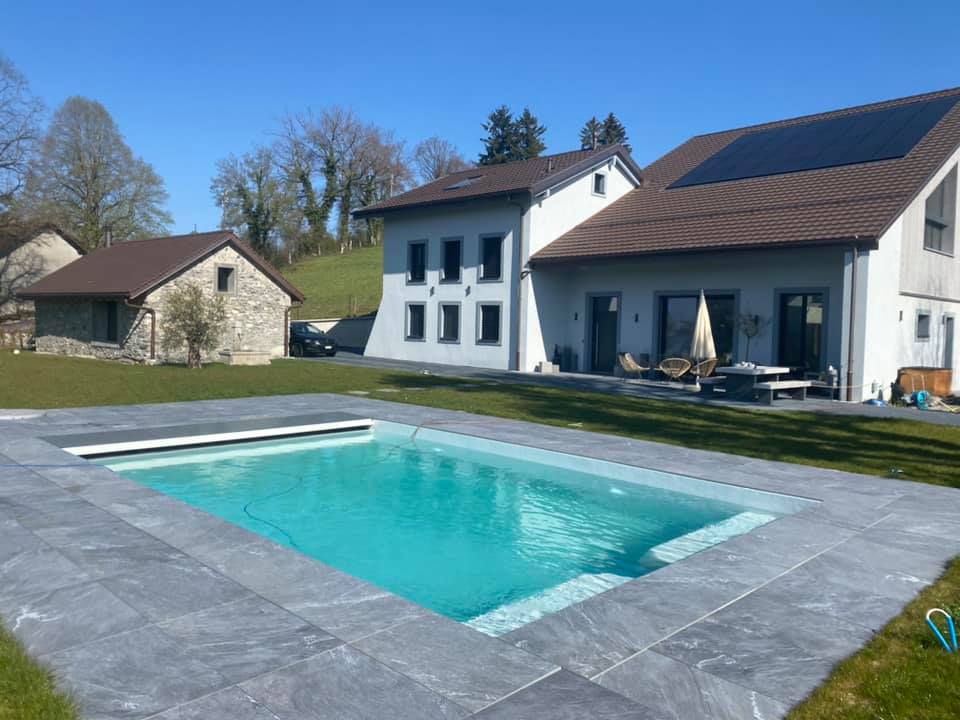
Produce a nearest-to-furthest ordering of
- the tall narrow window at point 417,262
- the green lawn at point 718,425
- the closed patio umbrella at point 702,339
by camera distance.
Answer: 1. the green lawn at point 718,425
2. the closed patio umbrella at point 702,339
3. the tall narrow window at point 417,262

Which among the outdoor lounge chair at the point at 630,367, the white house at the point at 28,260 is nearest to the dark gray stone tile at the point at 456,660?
the outdoor lounge chair at the point at 630,367

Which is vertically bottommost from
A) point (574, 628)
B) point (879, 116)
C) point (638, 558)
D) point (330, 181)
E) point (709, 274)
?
point (638, 558)

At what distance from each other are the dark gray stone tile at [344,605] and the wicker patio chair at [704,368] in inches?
609

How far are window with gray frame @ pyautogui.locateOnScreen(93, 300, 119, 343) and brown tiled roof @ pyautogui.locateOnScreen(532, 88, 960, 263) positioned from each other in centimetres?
1656

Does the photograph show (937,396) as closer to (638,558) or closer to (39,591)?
(638,558)

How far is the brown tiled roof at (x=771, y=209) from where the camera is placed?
1705 cm

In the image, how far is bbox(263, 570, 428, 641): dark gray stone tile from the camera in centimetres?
401

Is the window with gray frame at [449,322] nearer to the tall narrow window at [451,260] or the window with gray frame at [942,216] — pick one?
the tall narrow window at [451,260]

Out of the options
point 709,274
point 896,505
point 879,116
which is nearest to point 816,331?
point 709,274

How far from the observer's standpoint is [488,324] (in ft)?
81.3

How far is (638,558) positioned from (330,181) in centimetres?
5465

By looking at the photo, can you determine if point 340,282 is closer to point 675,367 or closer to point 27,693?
point 675,367

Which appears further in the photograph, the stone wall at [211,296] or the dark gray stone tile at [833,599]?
the stone wall at [211,296]

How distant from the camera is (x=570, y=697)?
331 cm
